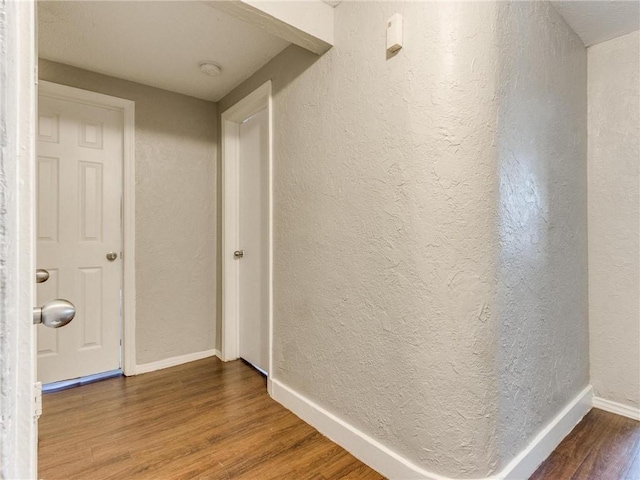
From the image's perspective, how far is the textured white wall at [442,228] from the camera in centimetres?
130

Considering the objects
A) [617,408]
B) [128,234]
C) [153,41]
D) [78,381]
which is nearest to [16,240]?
[153,41]

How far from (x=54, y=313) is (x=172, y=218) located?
89.7 inches

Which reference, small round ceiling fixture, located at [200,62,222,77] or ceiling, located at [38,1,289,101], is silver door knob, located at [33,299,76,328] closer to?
ceiling, located at [38,1,289,101]

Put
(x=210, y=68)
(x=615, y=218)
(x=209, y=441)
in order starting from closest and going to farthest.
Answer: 1. (x=209, y=441)
2. (x=615, y=218)
3. (x=210, y=68)

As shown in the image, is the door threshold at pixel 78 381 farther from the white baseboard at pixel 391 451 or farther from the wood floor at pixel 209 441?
the white baseboard at pixel 391 451

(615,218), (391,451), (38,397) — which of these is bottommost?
(391,451)

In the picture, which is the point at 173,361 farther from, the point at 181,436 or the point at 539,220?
the point at 539,220

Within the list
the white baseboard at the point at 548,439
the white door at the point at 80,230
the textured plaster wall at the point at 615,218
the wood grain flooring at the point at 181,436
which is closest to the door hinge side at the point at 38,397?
the wood grain flooring at the point at 181,436

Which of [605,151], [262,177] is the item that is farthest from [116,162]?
[605,151]

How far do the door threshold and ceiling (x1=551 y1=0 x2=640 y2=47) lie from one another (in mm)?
3567

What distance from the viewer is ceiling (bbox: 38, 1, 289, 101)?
1767mm

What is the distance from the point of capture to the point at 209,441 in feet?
5.59

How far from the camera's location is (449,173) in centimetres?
130

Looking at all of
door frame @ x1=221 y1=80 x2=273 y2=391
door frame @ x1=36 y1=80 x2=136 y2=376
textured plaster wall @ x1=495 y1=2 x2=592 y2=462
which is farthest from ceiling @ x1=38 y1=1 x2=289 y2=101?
textured plaster wall @ x1=495 y1=2 x2=592 y2=462
